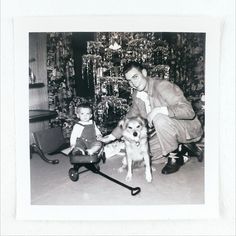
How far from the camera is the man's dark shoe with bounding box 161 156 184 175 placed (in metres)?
0.81

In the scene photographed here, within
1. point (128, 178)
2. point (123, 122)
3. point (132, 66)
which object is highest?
point (132, 66)

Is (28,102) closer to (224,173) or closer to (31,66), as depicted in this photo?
(31,66)

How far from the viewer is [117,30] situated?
2.62 ft

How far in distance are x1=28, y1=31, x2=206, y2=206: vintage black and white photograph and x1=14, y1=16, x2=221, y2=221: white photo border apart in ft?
0.03

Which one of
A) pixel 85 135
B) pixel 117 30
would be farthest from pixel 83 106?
pixel 117 30

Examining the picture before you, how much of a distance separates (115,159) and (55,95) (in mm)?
176

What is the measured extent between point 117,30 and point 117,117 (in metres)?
0.17

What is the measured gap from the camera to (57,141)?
81cm

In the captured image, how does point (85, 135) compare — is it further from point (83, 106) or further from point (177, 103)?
point (177, 103)

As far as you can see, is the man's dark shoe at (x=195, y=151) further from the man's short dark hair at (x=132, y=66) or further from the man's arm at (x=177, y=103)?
the man's short dark hair at (x=132, y=66)

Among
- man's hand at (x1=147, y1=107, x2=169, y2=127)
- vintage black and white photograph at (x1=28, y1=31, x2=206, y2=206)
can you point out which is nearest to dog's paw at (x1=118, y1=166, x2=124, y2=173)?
vintage black and white photograph at (x1=28, y1=31, x2=206, y2=206)

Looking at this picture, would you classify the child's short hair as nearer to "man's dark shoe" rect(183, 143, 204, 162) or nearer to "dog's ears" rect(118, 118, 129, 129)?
"dog's ears" rect(118, 118, 129, 129)

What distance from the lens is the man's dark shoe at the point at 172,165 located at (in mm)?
808

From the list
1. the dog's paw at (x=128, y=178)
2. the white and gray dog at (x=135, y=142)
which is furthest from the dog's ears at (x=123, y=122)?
the dog's paw at (x=128, y=178)
